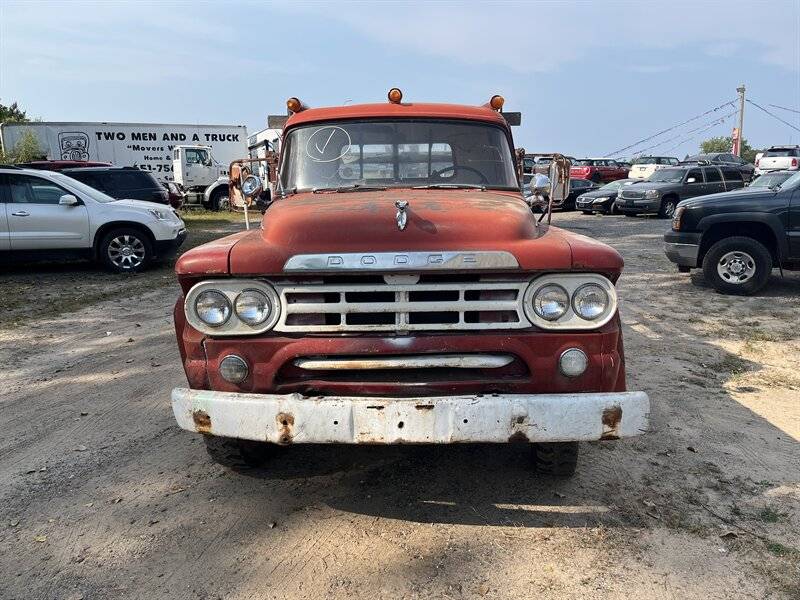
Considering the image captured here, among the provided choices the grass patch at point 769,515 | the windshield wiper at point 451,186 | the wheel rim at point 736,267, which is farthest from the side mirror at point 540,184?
the wheel rim at point 736,267

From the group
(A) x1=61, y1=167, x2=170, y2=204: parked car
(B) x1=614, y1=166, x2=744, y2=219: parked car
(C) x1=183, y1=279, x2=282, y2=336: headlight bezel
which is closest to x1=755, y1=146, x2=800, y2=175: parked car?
(B) x1=614, y1=166, x2=744, y2=219: parked car

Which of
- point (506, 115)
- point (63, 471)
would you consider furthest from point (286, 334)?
point (506, 115)

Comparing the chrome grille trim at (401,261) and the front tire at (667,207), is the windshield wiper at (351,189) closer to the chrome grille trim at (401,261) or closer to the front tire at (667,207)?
the chrome grille trim at (401,261)

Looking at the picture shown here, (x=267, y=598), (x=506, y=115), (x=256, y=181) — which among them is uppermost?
(x=506, y=115)

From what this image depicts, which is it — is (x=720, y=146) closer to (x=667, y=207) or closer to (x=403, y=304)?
(x=667, y=207)

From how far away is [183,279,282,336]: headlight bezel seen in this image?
9.37 ft

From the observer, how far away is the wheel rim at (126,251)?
10.2m

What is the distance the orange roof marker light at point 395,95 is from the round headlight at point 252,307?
2.27 meters

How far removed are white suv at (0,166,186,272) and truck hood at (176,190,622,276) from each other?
7.90 meters

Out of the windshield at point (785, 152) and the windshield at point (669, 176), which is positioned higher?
the windshield at point (785, 152)

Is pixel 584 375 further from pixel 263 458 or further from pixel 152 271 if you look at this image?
pixel 152 271

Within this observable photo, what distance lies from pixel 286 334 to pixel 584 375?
136cm

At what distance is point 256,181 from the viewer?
4422mm

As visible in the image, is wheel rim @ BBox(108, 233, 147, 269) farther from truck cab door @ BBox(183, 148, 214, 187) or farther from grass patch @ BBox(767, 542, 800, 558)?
truck cab door @ BBox(183, 148, 214, 187)
